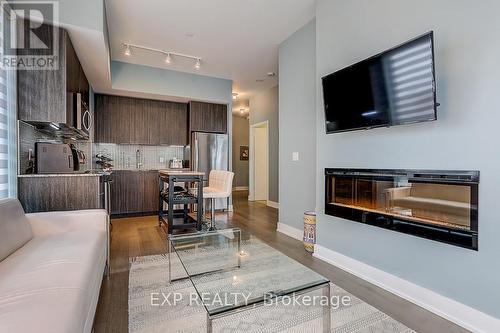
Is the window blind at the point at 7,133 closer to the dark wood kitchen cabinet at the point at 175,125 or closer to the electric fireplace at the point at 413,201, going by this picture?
the electric fireplace at the point at 413,201

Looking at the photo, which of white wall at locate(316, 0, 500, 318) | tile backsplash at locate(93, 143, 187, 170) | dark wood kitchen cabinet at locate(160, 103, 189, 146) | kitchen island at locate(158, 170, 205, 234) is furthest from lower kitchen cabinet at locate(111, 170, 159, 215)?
white wall at locate(316, 0, 500, 318)

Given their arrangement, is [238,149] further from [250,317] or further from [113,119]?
[250,317]

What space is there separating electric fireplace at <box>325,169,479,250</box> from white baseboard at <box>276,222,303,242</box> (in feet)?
3.20

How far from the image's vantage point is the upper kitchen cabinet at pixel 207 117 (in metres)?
5.33

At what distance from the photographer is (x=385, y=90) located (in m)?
2.03

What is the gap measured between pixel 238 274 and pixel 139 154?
14.5ft

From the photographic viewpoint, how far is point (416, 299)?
1.90 metres

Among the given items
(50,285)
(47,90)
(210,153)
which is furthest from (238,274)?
(210,153)

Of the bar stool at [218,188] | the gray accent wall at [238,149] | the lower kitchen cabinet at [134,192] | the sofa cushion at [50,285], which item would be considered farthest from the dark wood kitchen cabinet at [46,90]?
the gray accent wall at [238,149]

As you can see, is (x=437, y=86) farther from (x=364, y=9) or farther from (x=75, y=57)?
(x=75, y=57)

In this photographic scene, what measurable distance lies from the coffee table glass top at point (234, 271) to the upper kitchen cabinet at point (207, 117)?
327 cm

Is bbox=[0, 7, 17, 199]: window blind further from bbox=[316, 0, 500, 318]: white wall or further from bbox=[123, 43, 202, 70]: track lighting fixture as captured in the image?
bbox=[316, 0, 500, 318]: white wall

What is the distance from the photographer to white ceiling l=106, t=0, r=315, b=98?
293cm

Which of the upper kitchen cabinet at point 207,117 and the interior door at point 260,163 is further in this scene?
the interior door at point 260,163
